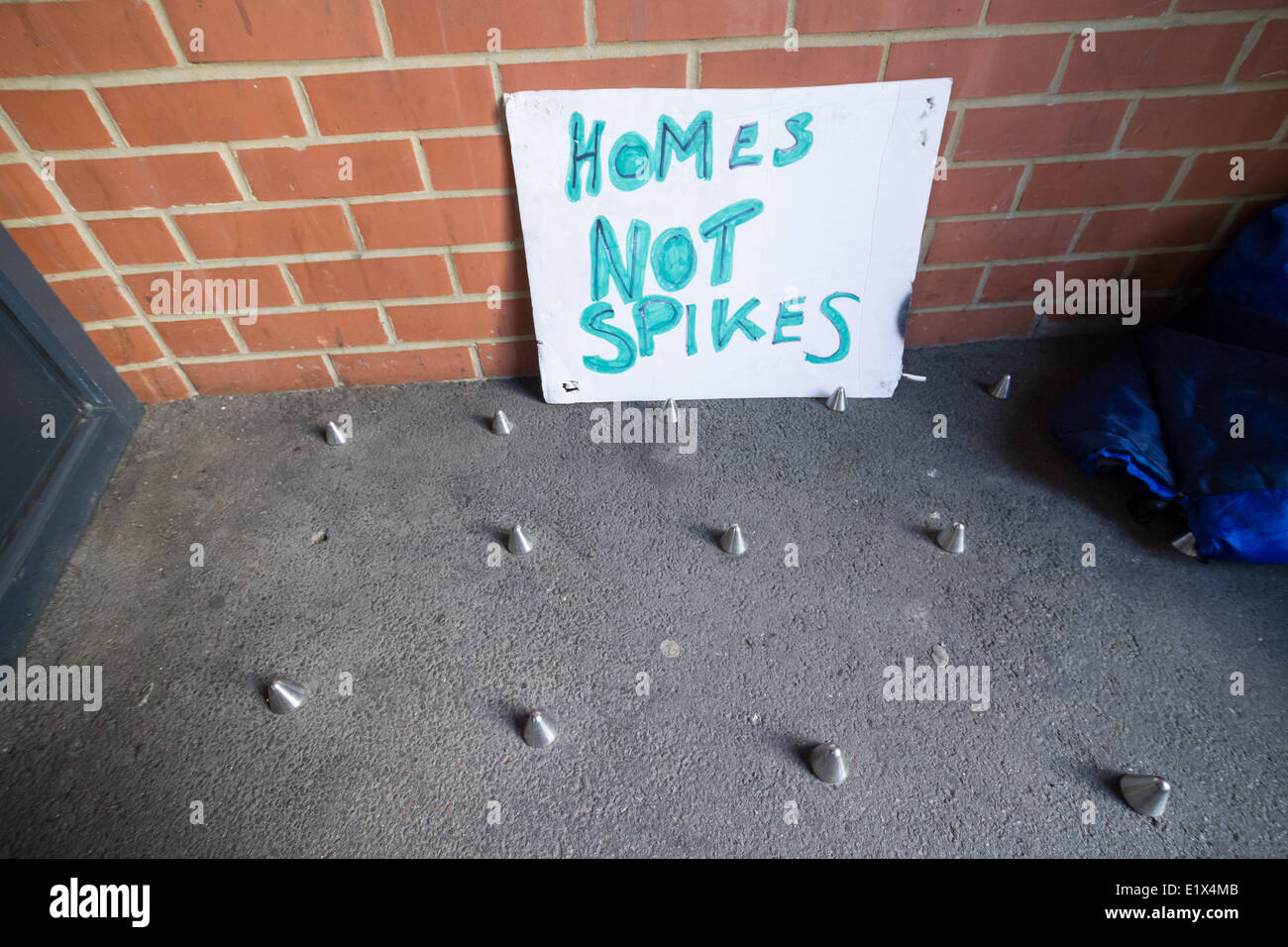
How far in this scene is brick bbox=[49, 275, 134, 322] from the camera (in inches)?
60.3

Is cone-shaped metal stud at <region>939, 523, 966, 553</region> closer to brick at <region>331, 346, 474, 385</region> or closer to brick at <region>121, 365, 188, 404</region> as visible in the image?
brick at <region>331, 346, 474, 385</region>

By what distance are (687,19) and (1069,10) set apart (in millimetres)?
739

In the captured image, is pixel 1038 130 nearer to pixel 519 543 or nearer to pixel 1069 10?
pixel 1069 10

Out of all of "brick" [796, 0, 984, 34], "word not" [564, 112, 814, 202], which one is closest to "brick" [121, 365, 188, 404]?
"word not" [564, 112, 814, 202]

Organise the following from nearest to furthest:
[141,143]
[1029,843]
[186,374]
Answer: [1029,843] < [141,143] < [186,374]

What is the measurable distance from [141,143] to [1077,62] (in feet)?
6.18

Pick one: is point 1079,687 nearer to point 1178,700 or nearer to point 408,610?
point 1178,700

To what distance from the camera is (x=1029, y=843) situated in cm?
108

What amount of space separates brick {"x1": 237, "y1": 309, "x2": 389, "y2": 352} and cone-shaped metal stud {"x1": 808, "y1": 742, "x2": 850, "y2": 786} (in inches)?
53.7

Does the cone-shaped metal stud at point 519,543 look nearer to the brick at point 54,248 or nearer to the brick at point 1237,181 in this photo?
the brick at point 54,248

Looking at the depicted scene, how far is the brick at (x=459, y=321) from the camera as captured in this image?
1.67m

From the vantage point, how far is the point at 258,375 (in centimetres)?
177

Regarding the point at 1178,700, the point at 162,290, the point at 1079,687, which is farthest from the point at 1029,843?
the point at 162,290

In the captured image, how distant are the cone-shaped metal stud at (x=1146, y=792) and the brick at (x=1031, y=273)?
117 centimetres
